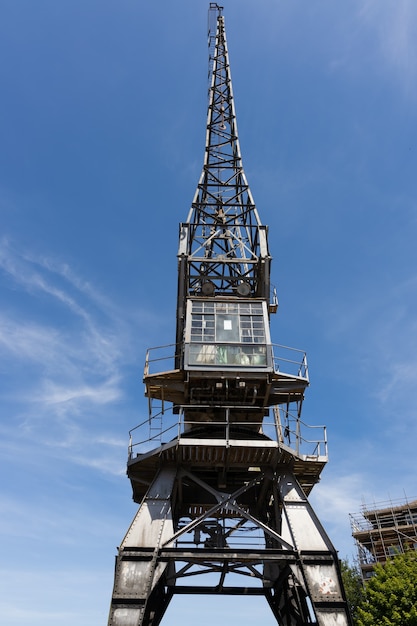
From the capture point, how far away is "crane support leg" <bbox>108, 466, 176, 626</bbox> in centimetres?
1216

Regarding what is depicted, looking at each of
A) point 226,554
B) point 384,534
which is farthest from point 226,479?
point 384,534

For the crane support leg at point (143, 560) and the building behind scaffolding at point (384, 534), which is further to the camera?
the building behind scaffolding at point (384, 534)

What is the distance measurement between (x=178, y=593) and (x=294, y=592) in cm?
394

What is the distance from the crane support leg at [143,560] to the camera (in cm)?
1216

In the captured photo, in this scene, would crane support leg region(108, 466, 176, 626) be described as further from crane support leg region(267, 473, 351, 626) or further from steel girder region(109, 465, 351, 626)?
crane support leg region(267, 473, 351, 626)

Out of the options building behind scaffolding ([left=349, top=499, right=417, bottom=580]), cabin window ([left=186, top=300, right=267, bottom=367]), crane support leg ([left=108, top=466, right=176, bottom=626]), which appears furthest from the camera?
building behind scaffolding ([left=349, top=499, right=417, bottom=580])

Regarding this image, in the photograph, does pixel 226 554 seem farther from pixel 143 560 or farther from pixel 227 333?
pixel 227 333

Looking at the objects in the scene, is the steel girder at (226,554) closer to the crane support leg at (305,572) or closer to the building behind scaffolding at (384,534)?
the crane support leg at (305,572)

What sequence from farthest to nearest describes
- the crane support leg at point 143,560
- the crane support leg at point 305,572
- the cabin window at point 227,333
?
the cabin window at point 227,333
the crane support leg at point 305,572
the crane support leg at point 143,560

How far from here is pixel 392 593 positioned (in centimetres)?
2586

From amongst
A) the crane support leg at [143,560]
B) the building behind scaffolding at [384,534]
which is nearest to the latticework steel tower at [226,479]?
the crane support leg at [143,560]

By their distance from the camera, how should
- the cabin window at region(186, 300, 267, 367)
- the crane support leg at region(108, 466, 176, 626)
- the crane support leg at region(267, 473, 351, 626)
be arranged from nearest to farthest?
1. the crane support leg at region(108, 466, 176, 626)
2. the crane support leg at region(267, 473, 351, 626)
3. the cabin window at region(186, 300, 267, 367)

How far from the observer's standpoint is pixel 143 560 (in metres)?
13.0

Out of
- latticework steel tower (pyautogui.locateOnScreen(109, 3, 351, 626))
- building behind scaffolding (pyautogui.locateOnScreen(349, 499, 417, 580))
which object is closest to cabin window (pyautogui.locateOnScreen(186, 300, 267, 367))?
latticework steel tower (pyautogui.locateOnScreen(109, 3, 351, 626))
